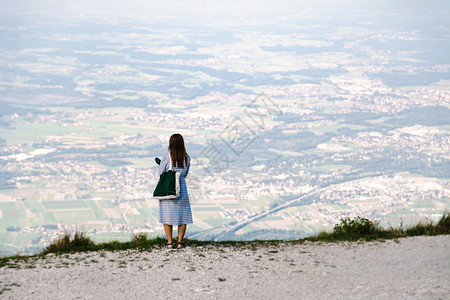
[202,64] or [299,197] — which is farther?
[202,64]

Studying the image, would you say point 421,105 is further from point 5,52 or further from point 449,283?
point 5,52

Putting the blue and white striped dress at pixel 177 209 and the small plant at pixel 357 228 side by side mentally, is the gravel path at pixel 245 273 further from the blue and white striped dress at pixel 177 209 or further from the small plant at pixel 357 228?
the small plant at pixel 357 228

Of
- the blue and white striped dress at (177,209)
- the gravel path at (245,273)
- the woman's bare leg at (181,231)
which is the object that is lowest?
the gravel path at (245,273)

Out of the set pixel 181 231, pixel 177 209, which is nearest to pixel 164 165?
pixel 177 209

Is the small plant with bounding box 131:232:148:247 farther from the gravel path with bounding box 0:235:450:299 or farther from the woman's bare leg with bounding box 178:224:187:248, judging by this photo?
the woman's bare leg with bounding box 178:224:187:248

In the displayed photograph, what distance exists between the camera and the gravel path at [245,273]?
569 centimetres

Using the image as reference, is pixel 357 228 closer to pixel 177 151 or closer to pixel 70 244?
pixel 177 151

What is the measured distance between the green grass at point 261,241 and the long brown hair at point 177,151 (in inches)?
56.0

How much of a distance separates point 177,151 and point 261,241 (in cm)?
222

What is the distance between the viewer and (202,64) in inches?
5837

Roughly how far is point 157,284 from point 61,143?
2727 inches

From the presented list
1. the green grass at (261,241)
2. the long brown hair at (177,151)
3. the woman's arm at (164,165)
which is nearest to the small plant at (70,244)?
the green grass at (261,241)

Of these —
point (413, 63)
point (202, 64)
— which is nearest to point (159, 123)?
point (202, 64)

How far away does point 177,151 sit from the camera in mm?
7160
